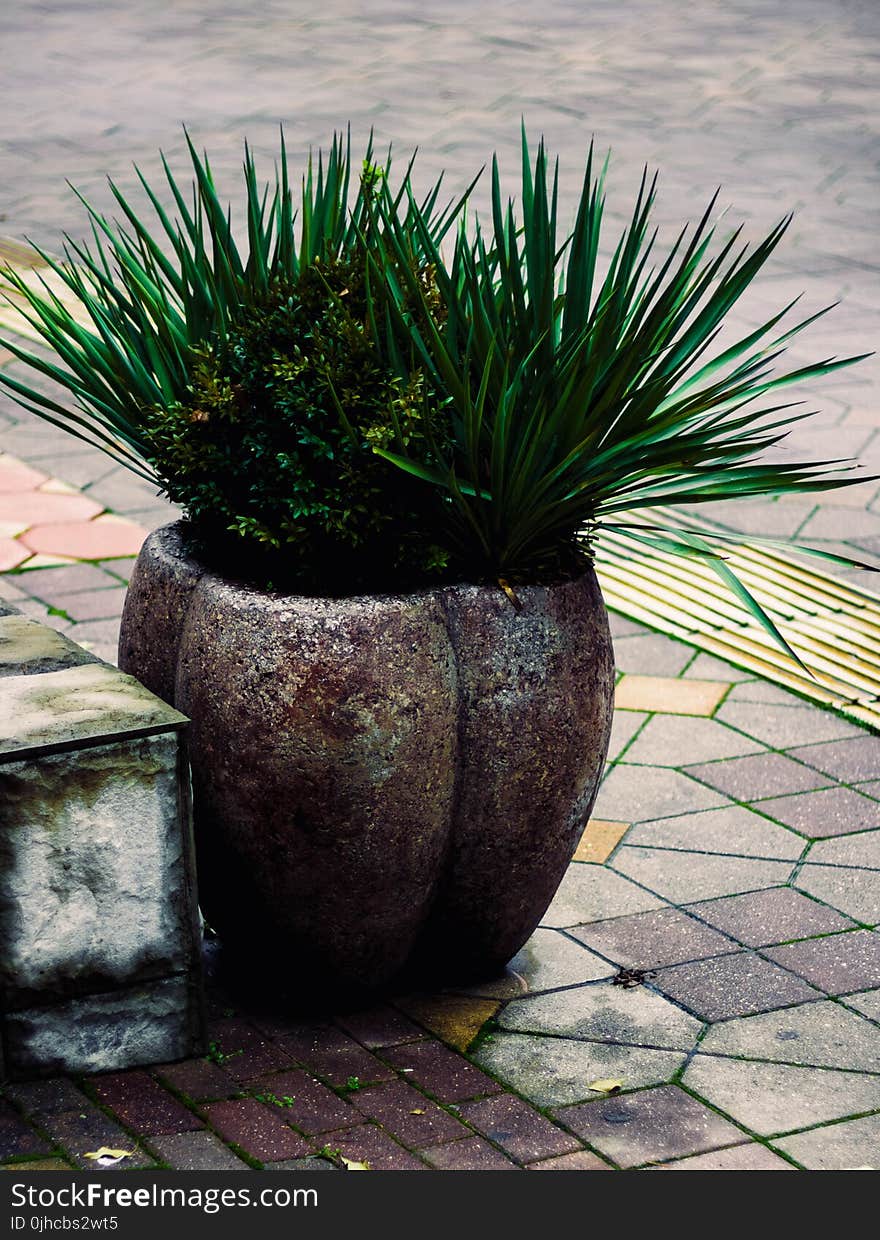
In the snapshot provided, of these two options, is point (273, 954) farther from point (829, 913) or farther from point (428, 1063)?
point (829, 913)

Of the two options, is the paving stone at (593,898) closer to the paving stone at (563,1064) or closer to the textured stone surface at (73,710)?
the paving stone at (563,1064)

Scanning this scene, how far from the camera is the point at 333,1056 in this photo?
2.86 meters

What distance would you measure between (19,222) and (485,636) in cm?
720

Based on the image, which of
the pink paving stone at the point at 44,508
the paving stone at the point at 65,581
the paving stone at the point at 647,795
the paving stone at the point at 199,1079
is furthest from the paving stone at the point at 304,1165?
the pink paving stone at the point at 44,508

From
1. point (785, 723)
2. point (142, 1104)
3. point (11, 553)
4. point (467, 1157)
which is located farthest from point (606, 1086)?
point (11, 553)

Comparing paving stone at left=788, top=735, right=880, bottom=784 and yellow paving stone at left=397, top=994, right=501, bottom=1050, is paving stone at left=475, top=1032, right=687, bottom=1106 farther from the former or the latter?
paving stone at left=788, top=735, right=880, bottom=784

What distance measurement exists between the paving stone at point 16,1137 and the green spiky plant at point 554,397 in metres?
1.21

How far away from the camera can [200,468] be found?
2.85 meters

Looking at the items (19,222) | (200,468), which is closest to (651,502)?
(200,468)

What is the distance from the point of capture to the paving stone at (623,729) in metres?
4.23

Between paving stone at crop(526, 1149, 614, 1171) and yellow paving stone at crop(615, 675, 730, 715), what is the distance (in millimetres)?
1994

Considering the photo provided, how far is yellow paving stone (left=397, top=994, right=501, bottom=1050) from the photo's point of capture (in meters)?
2.96

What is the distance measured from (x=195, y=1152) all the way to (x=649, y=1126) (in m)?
0.76

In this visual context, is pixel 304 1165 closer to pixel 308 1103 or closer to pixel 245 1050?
pixel 308 1103
